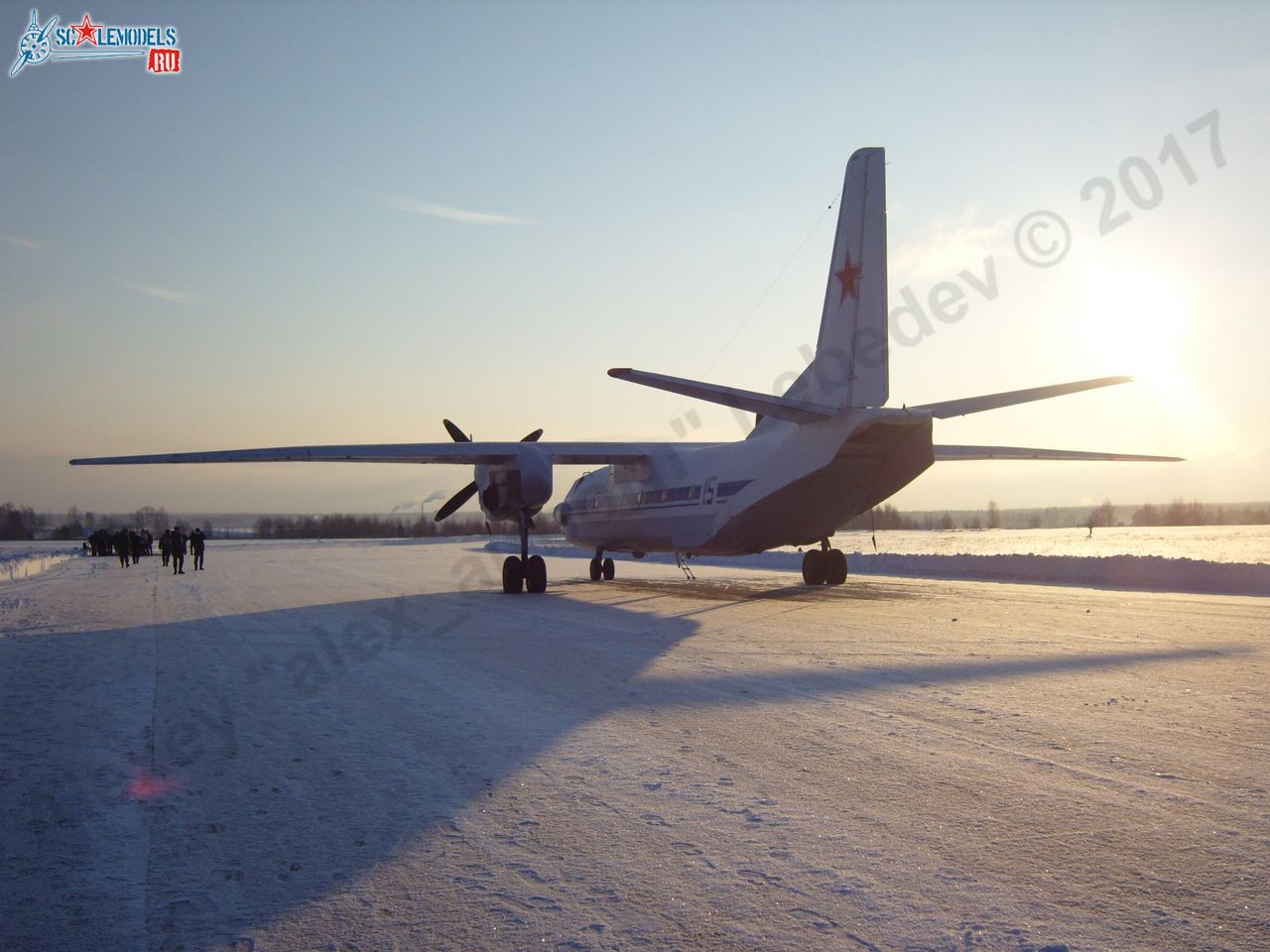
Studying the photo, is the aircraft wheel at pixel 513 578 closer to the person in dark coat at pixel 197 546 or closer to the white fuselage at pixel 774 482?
the white fuselage at pixel 774 482

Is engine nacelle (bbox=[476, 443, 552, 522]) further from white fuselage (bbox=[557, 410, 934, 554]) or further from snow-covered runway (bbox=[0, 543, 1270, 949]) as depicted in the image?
snow-covered runway (bbox=[0, 543, 1270, 949])

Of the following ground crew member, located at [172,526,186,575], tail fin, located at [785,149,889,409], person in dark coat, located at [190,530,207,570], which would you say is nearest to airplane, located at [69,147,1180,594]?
tail fin, located at [785,149,889,409]

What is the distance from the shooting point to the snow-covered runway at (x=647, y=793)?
332 centimetres

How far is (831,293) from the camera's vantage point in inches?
592

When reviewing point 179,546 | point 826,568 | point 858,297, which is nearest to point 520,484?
point 826,568

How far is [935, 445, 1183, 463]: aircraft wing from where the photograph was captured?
20.3 meters

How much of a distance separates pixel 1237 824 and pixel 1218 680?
4002 millimetres

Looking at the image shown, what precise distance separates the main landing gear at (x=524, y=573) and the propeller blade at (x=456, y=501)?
169cm

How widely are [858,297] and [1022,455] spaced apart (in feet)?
29.3

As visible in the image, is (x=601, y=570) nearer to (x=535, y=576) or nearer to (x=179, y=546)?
(x=535, y=576)

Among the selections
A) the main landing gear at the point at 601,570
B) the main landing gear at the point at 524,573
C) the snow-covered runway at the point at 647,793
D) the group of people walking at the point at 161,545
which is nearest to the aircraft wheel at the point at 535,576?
the main landing gear at the point at 524,573

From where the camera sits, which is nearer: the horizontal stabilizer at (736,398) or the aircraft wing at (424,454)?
the horizontal stabilizer at (736,398)

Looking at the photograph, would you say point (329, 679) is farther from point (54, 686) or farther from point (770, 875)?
point (770, 875)

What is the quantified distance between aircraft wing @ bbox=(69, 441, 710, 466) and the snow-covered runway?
19.3ft
